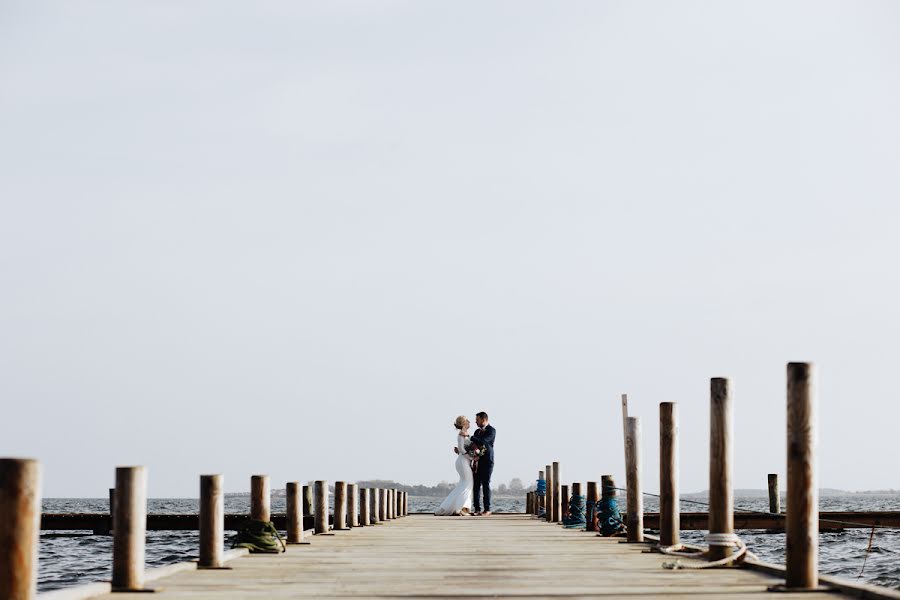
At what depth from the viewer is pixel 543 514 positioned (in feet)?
84.9

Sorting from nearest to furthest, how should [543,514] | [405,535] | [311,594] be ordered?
[311,594] → [405,535] → [543,514]

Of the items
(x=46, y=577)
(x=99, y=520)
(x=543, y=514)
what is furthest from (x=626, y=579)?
(x=99, y=520)

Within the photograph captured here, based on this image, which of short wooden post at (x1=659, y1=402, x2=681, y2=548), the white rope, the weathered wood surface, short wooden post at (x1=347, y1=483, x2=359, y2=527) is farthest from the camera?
short wooden post at (x1=347, y1=483, x2=359, y2=527)

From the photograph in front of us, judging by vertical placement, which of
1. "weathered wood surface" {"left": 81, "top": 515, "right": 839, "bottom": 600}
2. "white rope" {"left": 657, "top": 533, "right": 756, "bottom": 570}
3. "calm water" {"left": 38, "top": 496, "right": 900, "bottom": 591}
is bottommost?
"calm water" {"left": 38, "top": 496, "right": 900, "bottom": 591}

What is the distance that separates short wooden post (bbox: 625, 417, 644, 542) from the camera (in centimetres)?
1306

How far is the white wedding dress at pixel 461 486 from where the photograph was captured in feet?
76.3

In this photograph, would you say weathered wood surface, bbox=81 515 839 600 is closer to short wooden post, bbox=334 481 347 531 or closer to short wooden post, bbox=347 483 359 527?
short wooden post, bbox=334 481 347 531

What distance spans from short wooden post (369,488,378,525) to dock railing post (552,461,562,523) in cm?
352

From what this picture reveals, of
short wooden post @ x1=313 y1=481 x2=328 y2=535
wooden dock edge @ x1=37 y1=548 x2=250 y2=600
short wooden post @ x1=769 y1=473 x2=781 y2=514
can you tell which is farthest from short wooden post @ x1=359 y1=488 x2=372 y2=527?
short wooden post @ x1=769 y1=473 x2=781 y2=514

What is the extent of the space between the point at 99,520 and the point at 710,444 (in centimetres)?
2708

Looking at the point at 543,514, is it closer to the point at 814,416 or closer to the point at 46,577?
the point at 46,577

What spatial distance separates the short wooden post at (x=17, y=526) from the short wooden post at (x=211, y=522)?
3.78 m

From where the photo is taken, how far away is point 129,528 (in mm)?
7488

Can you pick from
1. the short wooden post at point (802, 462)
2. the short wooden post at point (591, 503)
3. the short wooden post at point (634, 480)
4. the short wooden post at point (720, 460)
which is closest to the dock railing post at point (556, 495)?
the short wooden post at point (591, 503)
